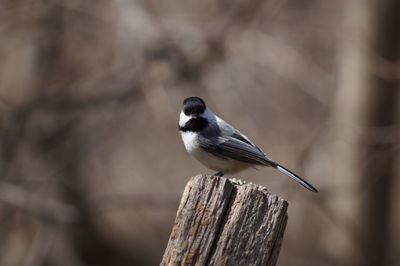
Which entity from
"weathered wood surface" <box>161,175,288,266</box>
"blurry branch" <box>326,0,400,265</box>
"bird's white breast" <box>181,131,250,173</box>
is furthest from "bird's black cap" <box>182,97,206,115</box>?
"blurry branch" <box>326,0,400,265</box>

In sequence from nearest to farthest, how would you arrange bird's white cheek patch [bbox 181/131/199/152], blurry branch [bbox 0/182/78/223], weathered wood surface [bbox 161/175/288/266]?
1. weathered wood surface [bbox 161/175/288/266]
2. bird's white cheek patch [bbox 181/131/199/152]
3. blurry branch [bbox 0/182/78/223]

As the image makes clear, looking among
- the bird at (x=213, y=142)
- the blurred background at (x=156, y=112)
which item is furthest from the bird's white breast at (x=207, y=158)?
the blurred background at (x=156, y=112)

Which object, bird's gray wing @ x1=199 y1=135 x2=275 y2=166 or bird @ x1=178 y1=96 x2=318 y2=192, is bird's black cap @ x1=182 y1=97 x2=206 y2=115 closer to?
bird @ x1=178 y1=96 x2=318 y2=192

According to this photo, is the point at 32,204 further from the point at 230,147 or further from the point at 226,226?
the point at 226,226

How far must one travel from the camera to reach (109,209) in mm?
7695

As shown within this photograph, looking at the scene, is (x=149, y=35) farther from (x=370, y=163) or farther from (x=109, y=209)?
(x=370, y=163)

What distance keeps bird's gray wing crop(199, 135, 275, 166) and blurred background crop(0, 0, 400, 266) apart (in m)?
2.44

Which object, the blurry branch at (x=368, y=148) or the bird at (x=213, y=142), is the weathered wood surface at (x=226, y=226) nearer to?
the bird at (x=213, y=142)

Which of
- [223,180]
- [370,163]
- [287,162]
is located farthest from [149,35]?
[223,180]

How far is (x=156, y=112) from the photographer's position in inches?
284

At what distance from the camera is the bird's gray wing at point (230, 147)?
4.19 metres

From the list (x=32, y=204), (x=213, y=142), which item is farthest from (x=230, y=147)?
(x=32, y=204)

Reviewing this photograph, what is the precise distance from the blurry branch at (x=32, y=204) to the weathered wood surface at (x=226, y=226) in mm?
4811

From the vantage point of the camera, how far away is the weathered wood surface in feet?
8.15
